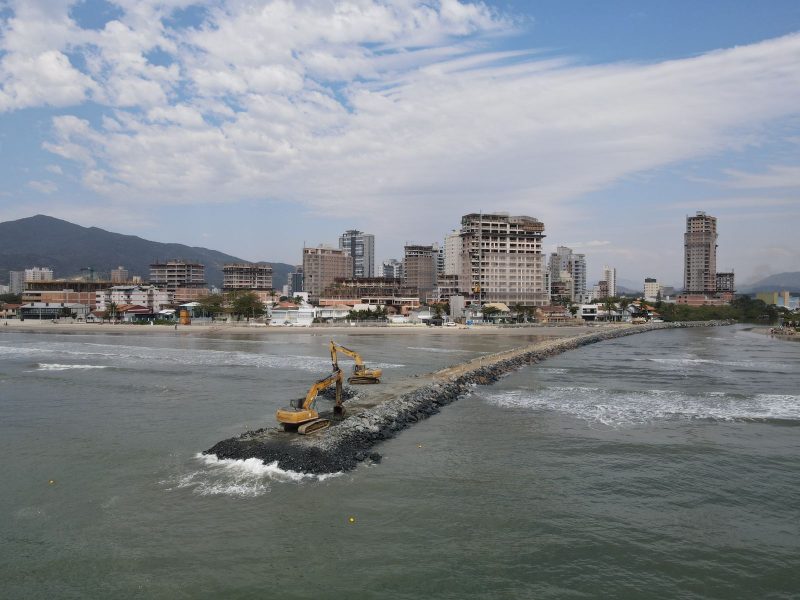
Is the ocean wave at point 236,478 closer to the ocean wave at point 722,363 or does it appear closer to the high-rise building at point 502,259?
the ocean wave at point 722,363

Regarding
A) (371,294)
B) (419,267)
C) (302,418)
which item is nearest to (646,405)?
(302,418)

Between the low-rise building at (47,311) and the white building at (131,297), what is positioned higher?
the white building at (131,297)

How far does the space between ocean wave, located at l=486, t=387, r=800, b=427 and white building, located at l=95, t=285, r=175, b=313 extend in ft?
349

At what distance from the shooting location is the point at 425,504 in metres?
16.2

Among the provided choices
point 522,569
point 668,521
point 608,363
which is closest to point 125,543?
point 522,569

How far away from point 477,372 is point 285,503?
84.0ft

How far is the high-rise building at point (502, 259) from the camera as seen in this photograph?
135000mm

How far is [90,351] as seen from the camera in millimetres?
58094

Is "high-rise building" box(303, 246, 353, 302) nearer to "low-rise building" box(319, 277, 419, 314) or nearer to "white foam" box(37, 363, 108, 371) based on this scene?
"low-rise building" box(319, 277, 419, 314)

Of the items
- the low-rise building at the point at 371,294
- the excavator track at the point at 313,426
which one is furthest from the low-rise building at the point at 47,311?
the excavator track at the point at 313,426

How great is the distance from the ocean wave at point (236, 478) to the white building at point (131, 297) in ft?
367

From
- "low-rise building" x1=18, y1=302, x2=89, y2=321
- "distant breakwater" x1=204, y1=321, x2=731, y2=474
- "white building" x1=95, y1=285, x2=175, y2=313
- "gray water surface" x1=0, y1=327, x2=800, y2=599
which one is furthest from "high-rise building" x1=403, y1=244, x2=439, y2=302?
"gray water surface" x1=0, y1=327, x2=800, y2=599

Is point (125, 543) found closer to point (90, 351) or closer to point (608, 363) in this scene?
point (608, 363)

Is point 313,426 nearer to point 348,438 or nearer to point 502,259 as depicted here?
point 348,438
